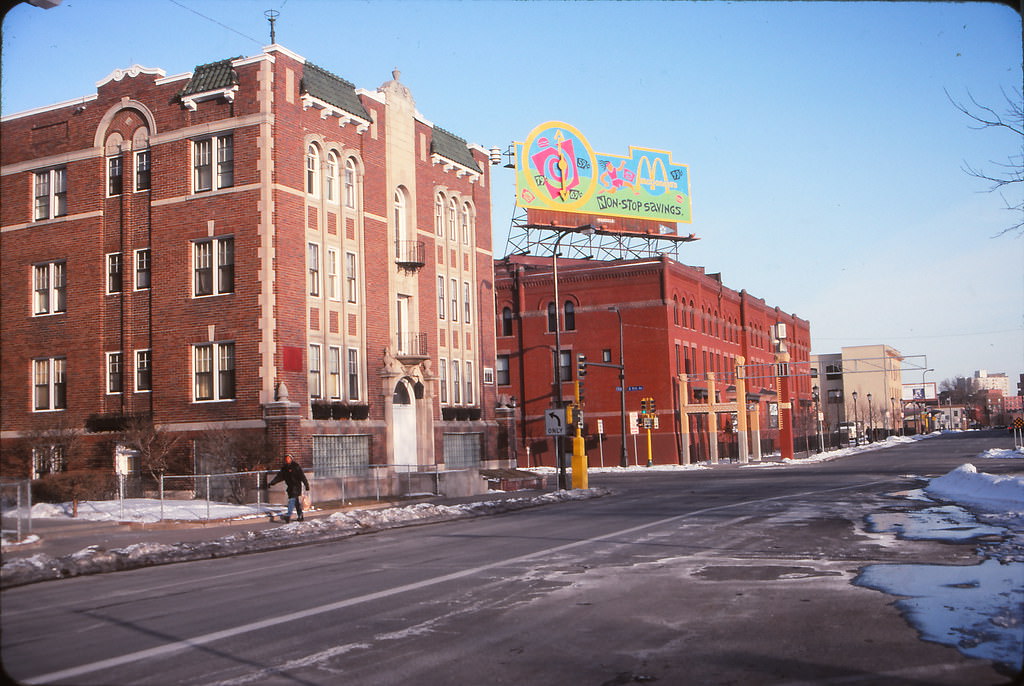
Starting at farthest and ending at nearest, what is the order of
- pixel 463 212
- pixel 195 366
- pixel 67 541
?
pixel 463 212 < pixel 195 366 < pixel 67 541

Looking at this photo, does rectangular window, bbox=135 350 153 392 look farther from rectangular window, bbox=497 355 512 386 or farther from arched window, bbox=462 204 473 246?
rectangular window, bbox=497 355 512 386

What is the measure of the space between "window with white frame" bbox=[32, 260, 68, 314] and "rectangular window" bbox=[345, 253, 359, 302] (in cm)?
1055

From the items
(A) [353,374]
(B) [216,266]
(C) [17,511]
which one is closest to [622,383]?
(A) [353,374]

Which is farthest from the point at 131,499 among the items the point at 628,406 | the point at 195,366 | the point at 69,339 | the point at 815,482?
the point at 628,406

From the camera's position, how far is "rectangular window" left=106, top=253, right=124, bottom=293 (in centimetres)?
3600

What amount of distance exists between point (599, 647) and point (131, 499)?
24.4m

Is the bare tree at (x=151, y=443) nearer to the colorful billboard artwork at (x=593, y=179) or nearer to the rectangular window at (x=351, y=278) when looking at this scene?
the rectangular window at (x=351, y=278)

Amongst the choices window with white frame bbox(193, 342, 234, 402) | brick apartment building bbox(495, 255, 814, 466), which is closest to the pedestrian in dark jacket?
window with white frame bbox(193, 342, 234, 402)

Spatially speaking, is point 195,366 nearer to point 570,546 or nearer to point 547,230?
point 570,546

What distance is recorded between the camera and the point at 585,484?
37062mm

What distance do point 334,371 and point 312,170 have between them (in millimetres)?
7490

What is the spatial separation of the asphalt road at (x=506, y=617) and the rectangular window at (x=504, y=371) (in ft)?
170

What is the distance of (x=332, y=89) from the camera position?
3688 cm

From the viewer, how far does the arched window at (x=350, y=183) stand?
1483 inches
